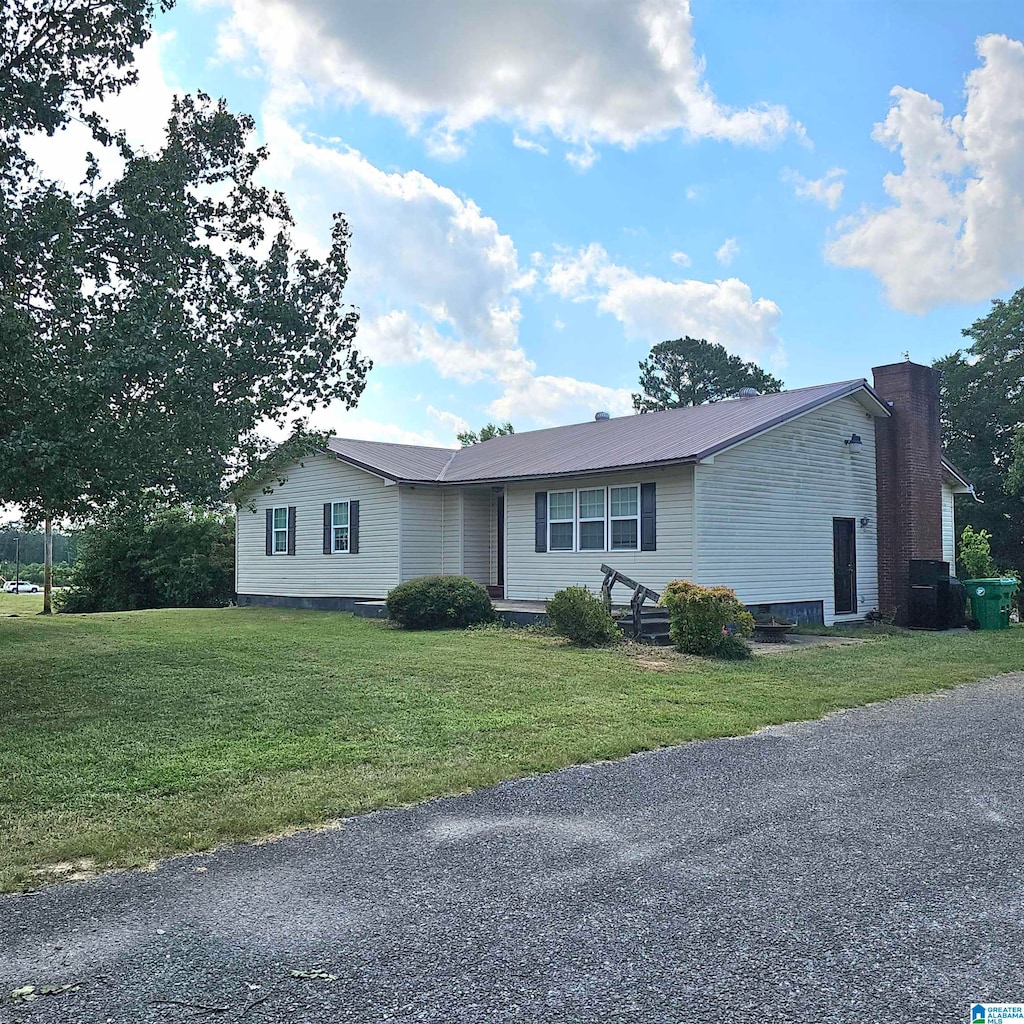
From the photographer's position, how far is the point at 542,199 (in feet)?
52.9

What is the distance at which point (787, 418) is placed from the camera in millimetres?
16938

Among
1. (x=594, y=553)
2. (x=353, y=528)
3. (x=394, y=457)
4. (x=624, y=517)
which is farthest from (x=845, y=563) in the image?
(x=353, y=528)

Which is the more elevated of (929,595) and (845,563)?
(845,563)

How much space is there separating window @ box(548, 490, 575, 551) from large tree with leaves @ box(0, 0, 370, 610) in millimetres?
7480

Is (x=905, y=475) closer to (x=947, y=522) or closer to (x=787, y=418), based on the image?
(x=787, y=418)

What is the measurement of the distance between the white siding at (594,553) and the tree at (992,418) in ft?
76.9

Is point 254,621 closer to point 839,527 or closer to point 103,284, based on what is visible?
Result: point 103,284

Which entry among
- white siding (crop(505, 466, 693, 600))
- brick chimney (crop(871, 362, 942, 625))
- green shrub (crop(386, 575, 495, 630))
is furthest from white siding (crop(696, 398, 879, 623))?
green shrub (crop(386, 575, 495, 630))

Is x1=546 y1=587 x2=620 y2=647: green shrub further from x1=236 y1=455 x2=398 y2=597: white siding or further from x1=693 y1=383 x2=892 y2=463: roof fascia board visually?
x1=236 y1=455 x2=398 y2=597: white siding

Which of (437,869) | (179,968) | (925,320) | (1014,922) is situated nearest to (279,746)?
(437,869)

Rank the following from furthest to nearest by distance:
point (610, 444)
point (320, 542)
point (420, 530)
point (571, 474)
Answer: point (320, 542), point (420, 530), point (610, 444), point (571, 474)

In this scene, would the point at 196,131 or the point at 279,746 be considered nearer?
the point at 279,746

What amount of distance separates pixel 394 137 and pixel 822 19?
657 cm

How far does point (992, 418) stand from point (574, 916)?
36.7 meters
